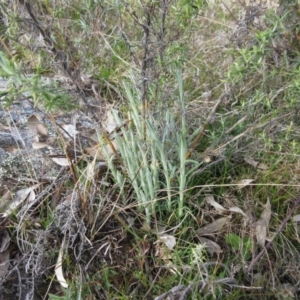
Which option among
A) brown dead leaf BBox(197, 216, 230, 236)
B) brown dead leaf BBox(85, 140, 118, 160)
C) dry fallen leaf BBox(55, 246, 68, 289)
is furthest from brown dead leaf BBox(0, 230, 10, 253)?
brown dead leaf BBox(197, 216, 230, 236)

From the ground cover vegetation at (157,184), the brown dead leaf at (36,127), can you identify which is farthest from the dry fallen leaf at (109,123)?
the brown dead leaf at (36,127)

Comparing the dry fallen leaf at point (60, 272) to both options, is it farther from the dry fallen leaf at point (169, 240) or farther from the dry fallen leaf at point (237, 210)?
the dry fallen leaf at point (237, 210)

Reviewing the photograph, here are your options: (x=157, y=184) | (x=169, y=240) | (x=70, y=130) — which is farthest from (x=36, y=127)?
(x=169, y=240)

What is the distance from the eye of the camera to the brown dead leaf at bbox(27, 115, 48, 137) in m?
2.04

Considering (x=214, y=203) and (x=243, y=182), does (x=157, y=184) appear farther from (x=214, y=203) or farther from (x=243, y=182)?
(x=243, y=182)

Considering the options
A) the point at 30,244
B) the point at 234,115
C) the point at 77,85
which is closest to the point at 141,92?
the point at 77,85

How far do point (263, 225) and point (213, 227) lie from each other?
18 centimetres

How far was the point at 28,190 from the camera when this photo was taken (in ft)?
6.17

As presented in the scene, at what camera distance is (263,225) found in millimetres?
1797

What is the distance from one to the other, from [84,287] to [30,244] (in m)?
0.25

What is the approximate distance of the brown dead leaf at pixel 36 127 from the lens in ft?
6.68

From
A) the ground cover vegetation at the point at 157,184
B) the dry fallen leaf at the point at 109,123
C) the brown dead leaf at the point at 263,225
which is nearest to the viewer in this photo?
the ground cover vegetation at the point at 157,184

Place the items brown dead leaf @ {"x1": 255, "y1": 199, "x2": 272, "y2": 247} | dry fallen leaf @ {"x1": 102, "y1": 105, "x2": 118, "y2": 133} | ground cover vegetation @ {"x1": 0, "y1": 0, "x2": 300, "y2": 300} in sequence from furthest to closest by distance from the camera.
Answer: dry fallen leaf @ {"x1": 102, "y1": 105, "x2": 118, "y2": 133}
brown dead leaf @ {"x1": 255, "y1": 199, "x2": 272, "y2": 247}
ground cover vegetation @ {"x1": 0, "y1": 0, "x2": 300, "y2": 300}

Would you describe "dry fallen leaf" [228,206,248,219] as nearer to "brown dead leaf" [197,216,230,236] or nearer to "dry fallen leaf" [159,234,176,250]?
"brown dead leaf" [197,216,230,236]
